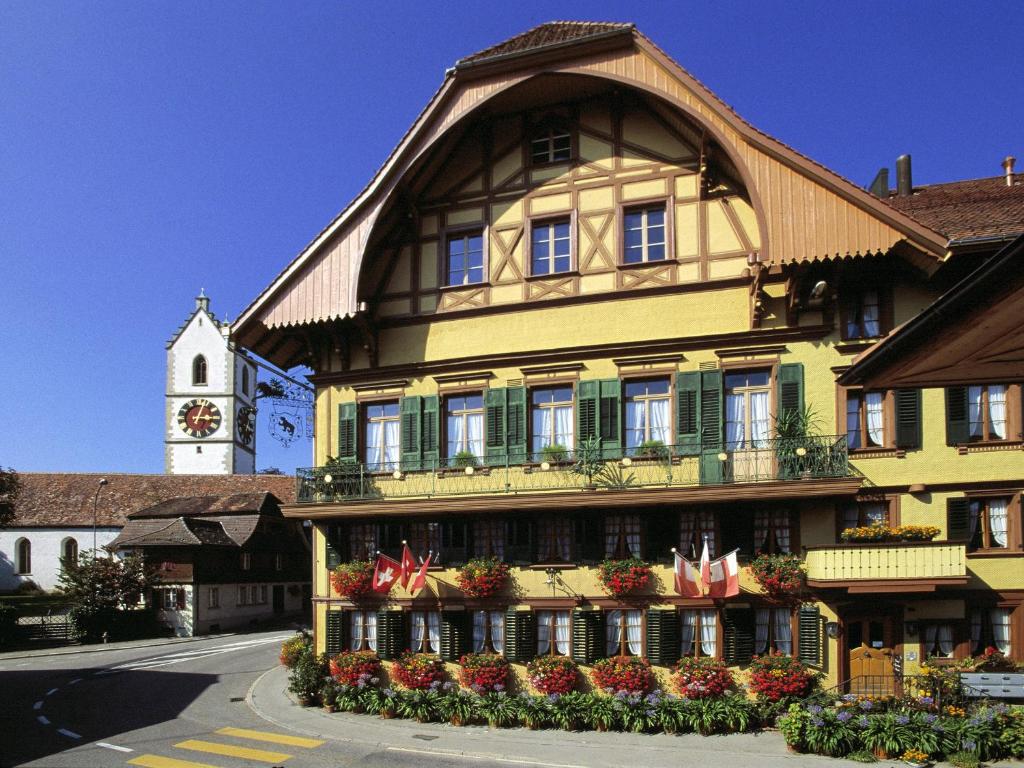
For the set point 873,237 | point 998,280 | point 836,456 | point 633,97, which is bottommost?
point 836,456

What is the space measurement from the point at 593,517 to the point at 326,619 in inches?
299

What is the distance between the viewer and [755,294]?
18.2 meters

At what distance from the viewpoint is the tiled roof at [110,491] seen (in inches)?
2112

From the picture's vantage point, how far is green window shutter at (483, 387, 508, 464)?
20.2m

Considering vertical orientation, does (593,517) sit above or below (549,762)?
above

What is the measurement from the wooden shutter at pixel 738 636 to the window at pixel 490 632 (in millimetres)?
5151

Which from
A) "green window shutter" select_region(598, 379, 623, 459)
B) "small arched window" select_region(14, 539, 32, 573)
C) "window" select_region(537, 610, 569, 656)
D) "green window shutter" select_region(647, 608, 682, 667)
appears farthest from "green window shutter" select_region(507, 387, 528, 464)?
"small arched window" select_region(14, 539, 32, 573)

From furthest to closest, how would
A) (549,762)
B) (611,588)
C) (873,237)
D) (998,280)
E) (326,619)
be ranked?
1. (326,619)
2. (611,588)
3. (873,237)
4. (549,762)
5. (998,280)

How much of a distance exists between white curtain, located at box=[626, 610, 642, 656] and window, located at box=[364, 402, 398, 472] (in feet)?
23.1

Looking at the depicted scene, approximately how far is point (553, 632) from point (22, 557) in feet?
157

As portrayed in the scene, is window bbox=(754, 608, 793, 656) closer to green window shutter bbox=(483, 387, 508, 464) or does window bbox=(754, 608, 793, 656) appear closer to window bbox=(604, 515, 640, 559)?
window bbox=(604, 515, 640, 559)

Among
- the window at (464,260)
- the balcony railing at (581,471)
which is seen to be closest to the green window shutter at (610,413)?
the balcony railing at (581,471)

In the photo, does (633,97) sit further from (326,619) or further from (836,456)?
(326,619)

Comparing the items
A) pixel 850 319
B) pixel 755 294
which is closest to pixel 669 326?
pixel 755 294
